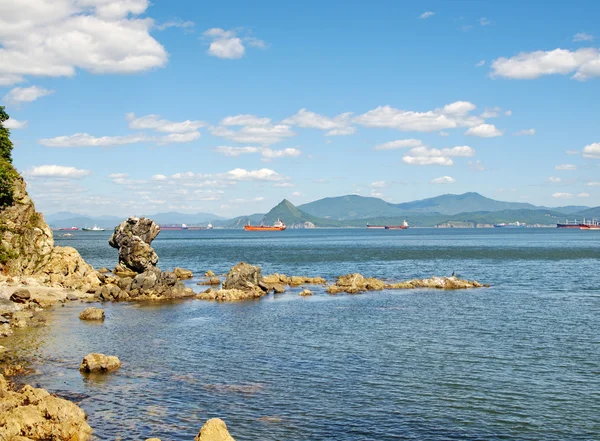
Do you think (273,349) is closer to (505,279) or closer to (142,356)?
(142,356)

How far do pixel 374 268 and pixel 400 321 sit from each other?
6566 centimetres

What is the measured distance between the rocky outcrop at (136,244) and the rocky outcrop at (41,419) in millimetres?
65766

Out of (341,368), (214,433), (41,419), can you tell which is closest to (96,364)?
(41,419)

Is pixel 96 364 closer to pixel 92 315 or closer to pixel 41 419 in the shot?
pixel 41 419

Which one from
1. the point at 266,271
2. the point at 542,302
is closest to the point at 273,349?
the point at 542,302

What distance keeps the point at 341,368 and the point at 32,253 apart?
57.5m

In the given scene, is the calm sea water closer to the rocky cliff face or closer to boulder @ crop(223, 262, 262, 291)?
boulder @ crop(223, 262, 262, 291)

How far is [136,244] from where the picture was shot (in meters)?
98.0

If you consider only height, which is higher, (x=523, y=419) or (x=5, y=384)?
(x=5, y=384)

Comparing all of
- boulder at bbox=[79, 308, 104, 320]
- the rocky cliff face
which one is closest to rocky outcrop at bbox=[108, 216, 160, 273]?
the rocky cliff face

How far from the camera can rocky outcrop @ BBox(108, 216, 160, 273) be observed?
321 feet

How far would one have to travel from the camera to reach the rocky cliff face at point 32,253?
76062 mm

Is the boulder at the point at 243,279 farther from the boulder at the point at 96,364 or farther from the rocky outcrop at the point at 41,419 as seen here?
the rocky outcrop at the point at 41,419

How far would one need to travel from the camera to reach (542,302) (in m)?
68.6
